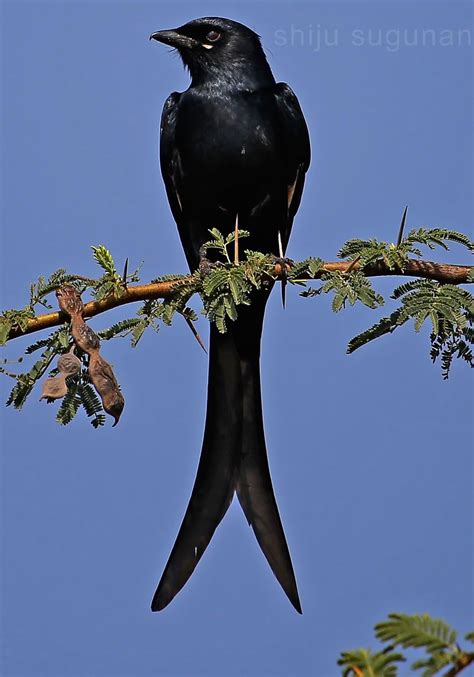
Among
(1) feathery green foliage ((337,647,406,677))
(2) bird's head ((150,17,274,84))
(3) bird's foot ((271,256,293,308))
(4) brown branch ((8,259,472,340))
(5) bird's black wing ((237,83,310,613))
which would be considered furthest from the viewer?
(2) bird's head ((150,17,274,84))

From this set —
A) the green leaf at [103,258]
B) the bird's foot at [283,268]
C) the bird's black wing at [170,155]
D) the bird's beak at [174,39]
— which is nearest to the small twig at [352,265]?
the bird's foot at [283,268]

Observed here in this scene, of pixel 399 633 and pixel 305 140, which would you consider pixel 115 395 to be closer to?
pixel 399 633

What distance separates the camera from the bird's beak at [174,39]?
6234 millimetres

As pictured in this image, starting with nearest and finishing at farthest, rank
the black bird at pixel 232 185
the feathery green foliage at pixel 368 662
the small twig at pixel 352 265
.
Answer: the feathery green foliage at pixel 368 662 < the small twig at pixel 352 265 < the black bird at pixel 232 185

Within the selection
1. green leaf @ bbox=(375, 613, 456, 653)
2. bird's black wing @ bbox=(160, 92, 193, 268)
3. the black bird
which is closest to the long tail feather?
the black bird

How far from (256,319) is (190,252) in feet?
1.94

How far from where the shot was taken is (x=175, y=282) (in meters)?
4.07

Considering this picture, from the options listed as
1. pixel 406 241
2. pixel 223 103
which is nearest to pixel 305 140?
pixel 223 103

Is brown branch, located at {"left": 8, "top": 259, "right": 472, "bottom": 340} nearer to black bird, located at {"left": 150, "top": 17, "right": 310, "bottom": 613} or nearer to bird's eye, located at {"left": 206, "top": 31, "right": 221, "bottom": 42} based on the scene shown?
black bird, located at {"left": 150, "top": 17, "right": 310, "bottom": 613}

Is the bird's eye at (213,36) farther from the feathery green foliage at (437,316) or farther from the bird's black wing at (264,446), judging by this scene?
the feathery green foliage at (437,316)

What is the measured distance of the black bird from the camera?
5.25 m

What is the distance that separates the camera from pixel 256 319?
5.91 metres

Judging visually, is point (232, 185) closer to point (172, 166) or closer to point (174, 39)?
point (172, 166)

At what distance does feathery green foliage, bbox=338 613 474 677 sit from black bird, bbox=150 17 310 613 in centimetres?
293
